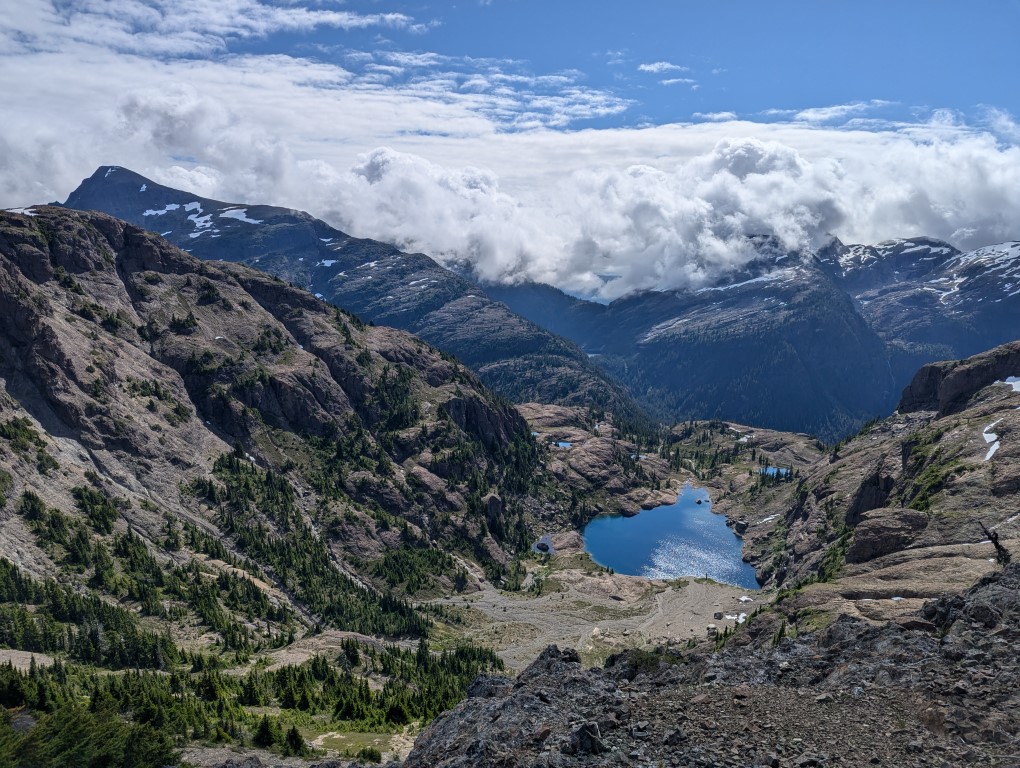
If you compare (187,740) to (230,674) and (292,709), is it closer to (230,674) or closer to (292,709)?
(292,709)

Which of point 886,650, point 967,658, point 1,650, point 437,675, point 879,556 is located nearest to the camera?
point 967,658

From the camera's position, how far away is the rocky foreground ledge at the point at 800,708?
156 ft

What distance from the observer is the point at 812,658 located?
6912cm

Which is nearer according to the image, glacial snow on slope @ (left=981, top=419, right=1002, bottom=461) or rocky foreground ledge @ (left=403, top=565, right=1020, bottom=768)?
rocky foreground ledge @ (left=403, top=565, right=1020, bottom=768)

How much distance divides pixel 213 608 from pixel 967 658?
490ft

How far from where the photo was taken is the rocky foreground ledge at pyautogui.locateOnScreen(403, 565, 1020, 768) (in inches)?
1866

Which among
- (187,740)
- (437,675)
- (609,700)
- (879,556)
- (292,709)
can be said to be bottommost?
(437,675)

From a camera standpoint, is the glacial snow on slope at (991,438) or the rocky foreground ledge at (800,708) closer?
the rocky foreground ledge at (800,708)

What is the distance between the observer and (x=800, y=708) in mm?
53875

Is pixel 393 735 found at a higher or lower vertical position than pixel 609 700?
lower

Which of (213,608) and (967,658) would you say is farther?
(213,608)

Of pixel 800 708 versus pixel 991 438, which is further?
pixel 991 438

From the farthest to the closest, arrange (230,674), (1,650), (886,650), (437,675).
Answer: (437,675) → (230,674) → (1,650) → (886,650)

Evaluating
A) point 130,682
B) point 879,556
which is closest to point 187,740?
point 130,682
